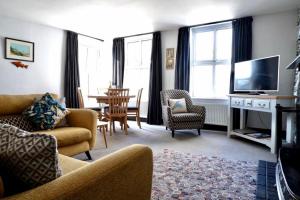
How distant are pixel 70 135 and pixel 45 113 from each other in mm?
436

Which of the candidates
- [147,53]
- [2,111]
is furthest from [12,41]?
[147,53]

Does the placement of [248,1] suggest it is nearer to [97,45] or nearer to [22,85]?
[97,45]

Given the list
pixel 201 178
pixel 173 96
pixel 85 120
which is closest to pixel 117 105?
pixel 173 96

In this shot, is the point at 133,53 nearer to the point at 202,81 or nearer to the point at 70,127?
the point at 202,81

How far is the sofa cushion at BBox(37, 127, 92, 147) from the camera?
2092mm

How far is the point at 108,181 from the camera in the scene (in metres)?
0.76

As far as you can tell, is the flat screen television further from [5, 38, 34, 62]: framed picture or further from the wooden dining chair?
[5, 38, 34, 62]: framed picture

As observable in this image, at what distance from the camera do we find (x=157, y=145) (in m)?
3.28

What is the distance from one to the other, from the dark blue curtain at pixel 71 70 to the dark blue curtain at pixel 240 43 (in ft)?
12.7

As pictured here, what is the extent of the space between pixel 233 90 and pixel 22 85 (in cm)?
462

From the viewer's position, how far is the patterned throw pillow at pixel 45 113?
227 cm

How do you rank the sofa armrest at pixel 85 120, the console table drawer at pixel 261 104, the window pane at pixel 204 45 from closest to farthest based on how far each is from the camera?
1. the sofa armrest at pixel 85 120
2. the console table drawer at pixel 261 104
3. the window pane at pixel 204 45

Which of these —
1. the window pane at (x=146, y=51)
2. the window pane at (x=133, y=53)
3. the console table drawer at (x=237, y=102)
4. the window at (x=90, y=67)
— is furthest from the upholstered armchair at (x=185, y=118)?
the window at (x=90, y=67)

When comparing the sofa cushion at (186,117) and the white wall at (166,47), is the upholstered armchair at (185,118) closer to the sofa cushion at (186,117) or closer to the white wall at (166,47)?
the sofa cushion at (186,117)
